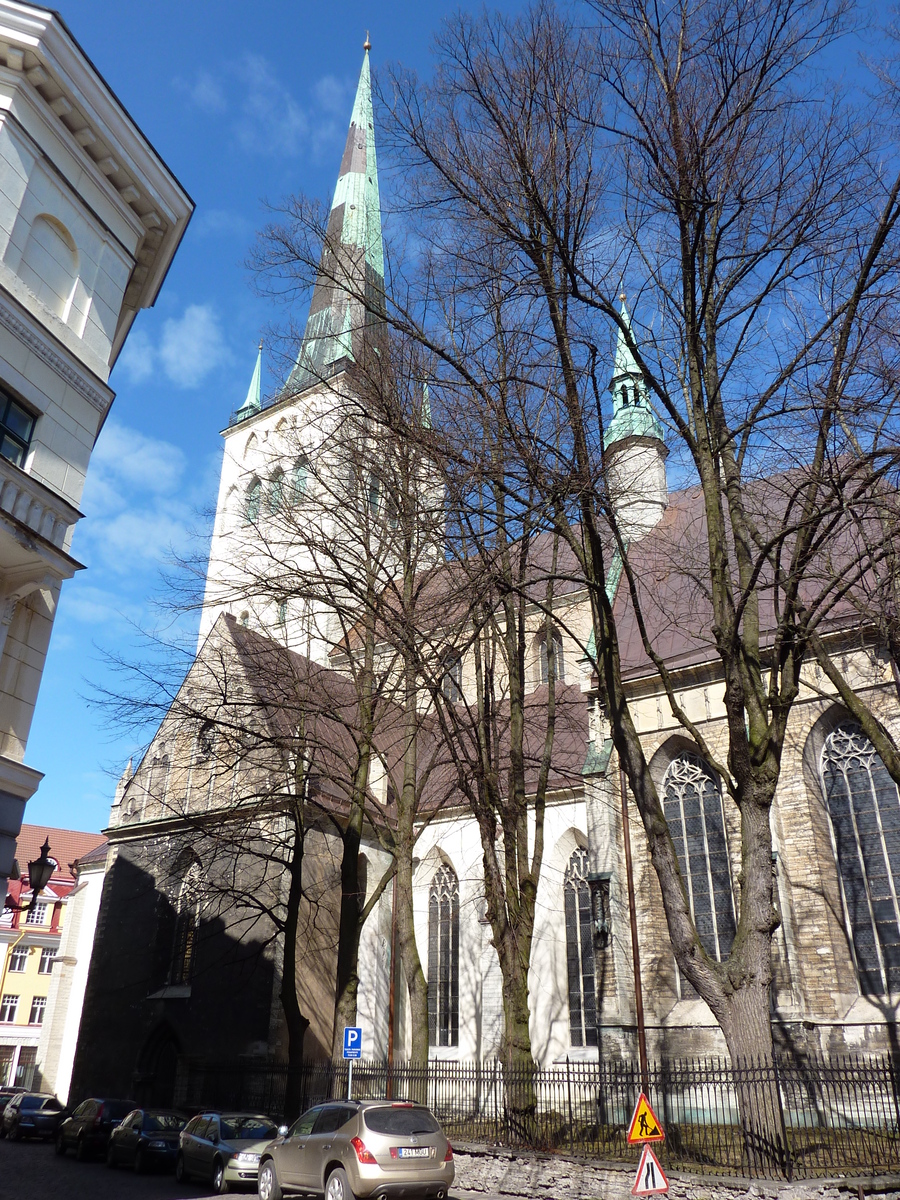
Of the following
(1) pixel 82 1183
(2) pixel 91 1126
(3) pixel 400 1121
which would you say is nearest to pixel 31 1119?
(2) pixel 91 1126

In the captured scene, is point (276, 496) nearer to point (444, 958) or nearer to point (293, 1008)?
point (293, 1008)

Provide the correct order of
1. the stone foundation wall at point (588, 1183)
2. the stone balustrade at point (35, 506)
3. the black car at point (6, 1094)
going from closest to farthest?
the stone foundation wall at point (588, 1183), the stone balustrade at point (35, 506), the black car at point (6, 1094)

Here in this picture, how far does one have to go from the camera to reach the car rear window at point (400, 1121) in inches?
390

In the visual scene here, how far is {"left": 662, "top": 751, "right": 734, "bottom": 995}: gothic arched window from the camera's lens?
17125 millimetres

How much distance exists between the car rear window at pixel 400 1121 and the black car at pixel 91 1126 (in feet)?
30.5

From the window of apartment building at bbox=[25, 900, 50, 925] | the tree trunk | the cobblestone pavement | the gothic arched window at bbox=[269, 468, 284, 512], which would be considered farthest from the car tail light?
the window of apartment building at bbox=[25, 900, 50, 925]

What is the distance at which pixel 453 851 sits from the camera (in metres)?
23.3

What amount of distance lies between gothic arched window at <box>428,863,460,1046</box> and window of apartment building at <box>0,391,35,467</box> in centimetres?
1566

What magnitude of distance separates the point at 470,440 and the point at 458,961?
15.6 metres

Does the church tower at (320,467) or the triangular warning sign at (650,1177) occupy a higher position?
the church tower at (320,467)

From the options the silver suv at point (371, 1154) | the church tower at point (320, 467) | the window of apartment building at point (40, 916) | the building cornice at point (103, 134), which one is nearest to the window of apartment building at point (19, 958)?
the window of apartment building at point (40, 916)

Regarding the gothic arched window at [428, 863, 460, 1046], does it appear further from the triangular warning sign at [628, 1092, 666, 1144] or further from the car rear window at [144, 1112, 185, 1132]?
the triangular warning sign at [628, 1092, 666, 1144]

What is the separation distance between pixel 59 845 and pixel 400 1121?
43405mm

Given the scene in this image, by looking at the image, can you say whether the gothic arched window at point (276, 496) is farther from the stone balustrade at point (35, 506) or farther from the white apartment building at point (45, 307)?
the stone balustrade at point (35, 506)
